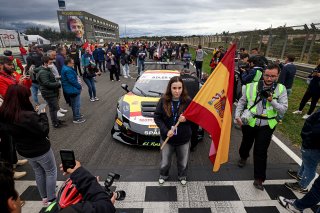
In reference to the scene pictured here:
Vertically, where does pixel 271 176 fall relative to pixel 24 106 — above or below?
below

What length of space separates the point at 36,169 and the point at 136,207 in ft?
4.81

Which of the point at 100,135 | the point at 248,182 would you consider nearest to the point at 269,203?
the point at 248,182

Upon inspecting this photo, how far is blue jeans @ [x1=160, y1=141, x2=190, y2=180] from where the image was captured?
3.34 m

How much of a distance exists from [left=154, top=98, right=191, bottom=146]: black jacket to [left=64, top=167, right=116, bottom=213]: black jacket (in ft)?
5.21

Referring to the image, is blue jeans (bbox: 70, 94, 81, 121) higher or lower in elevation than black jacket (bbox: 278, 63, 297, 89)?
lower

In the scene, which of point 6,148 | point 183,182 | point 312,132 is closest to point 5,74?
point 6,148

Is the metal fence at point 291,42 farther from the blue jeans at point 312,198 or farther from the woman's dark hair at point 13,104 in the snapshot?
the woman's dark hair at point 13,104

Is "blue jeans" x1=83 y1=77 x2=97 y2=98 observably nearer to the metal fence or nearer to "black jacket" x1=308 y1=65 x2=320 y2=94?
the metal fence

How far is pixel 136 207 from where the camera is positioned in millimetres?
3023

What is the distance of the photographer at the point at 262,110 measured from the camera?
3062mm

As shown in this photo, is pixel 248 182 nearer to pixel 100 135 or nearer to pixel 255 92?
pixel 255 92

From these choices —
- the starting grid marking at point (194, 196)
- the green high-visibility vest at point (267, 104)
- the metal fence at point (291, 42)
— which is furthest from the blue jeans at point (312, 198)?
the metal fence at point (291, 42)

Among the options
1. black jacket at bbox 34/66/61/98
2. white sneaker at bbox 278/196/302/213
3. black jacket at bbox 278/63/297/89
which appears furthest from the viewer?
black jacket at bbox 278/63/297/89

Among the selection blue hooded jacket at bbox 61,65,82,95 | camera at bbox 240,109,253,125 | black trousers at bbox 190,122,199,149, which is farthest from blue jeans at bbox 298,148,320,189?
blue hooded jacket at bbox 61,65,82,95
